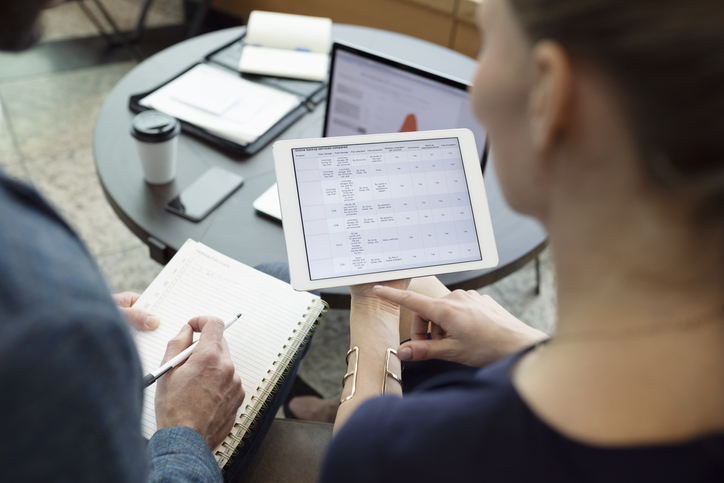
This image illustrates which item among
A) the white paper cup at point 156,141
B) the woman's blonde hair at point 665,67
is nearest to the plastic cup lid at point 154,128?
the white paper cup at point 156,141

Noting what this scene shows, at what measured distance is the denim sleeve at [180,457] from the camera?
0.72m

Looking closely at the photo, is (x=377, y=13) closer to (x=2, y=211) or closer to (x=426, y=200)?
(x=426, y=200)

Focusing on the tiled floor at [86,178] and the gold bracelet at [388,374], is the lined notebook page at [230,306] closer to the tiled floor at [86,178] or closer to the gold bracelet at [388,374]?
the gold bracelet at [388,374]

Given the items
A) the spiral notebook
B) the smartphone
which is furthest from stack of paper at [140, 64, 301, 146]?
the spiral notebook

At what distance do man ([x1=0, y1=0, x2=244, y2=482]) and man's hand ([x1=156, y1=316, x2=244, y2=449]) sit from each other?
11.2 inches

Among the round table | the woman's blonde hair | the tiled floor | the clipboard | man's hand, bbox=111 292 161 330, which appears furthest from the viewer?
the tiled floor

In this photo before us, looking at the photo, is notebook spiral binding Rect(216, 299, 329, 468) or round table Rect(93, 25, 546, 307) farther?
round table Rect(93, 25, 546, 307)

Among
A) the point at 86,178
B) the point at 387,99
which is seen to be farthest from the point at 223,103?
the point at 86,178

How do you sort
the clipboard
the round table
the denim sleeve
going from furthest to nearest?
the clipboard < the round table < the denim sleeve

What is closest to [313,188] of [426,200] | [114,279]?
[426,200]

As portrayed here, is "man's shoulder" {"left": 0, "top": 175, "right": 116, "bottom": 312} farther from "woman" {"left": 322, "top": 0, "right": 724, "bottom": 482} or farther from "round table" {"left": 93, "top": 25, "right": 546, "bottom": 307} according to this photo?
"round table" {"left": 93, "top": 25, "right": 546, "bottom": 307}

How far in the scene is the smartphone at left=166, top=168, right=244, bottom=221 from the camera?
47.4 inches

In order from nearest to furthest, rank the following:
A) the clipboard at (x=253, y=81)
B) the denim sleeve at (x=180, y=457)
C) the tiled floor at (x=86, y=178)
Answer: the denim sleeve at (x=180, y=457)
the clipboard at (x=253, y=81)
the tiled floor at (x=86, y=178)

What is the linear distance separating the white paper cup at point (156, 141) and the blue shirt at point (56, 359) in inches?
28.3
